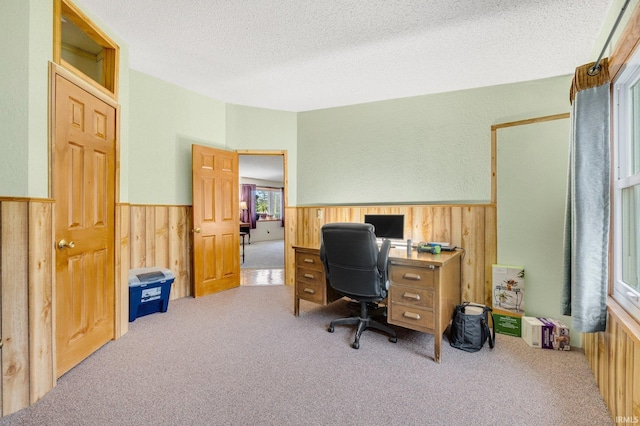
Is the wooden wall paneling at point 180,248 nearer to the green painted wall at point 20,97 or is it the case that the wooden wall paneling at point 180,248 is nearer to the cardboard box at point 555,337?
the green painted wall at point 20,97

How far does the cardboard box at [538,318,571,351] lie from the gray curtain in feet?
2.45

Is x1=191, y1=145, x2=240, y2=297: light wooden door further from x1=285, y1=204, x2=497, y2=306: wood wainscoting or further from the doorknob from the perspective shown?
the doorknob

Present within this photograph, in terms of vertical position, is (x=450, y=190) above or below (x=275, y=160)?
below

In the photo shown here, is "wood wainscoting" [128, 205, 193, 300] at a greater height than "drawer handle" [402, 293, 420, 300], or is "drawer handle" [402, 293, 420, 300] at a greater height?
"wood wainscoting" [128, 205, 193, 300]

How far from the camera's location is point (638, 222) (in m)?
1.54

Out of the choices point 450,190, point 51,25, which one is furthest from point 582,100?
point 51,25

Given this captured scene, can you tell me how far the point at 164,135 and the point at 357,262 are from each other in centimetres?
278

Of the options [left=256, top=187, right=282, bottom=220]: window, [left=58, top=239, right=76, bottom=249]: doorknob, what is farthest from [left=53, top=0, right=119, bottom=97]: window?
[left=256, top=187, right=282, bottom=220]: window

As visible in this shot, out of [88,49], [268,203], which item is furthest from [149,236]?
[268,203]

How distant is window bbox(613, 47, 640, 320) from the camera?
156 centimetres

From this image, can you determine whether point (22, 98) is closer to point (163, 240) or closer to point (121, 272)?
point (121, 272)

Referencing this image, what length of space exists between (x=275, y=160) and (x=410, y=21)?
206 inches

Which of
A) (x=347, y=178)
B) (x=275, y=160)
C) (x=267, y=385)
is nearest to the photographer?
(x=267, y=385)

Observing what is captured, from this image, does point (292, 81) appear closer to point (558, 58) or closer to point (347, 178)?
point (347, 178)
